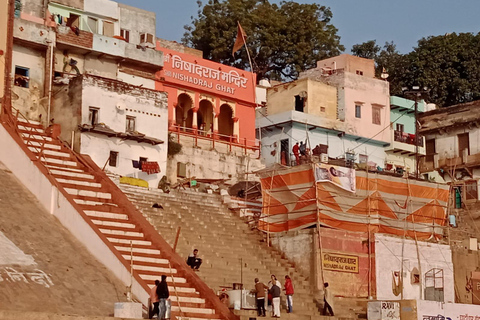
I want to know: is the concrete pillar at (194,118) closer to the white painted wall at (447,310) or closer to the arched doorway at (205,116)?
the arched doorway at (205,116)

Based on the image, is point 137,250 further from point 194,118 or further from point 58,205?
point 194,118

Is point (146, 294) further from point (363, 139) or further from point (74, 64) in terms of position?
point (363, 139)

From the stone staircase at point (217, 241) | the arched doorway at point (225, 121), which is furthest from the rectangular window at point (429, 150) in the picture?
the stone staircase at point (217, 241)

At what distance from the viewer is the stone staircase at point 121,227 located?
81.8 feet

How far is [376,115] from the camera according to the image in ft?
161

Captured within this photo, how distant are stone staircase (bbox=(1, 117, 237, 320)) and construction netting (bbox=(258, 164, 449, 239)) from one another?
276 inches

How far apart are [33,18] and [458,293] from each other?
19116mm

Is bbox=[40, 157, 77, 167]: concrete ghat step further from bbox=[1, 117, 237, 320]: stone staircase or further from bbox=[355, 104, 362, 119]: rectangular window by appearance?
bbox=[355, 104, 362, 119]: rectangular window

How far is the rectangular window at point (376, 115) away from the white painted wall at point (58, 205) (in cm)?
2422

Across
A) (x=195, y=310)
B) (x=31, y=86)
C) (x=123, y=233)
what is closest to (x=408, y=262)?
(x=123, y=233)

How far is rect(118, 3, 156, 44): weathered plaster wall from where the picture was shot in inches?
1666

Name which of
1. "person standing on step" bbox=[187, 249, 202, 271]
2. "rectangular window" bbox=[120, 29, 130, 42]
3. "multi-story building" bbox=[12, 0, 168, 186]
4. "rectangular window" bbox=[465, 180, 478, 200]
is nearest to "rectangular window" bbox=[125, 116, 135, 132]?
"multi-story building" bbox=[12, 0, 168, 186]

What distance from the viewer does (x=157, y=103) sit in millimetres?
37812

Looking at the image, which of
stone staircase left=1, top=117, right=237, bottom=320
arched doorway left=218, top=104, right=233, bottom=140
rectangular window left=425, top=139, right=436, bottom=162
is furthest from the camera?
rectangular window left=425, top=139, right=436, bottom=162
